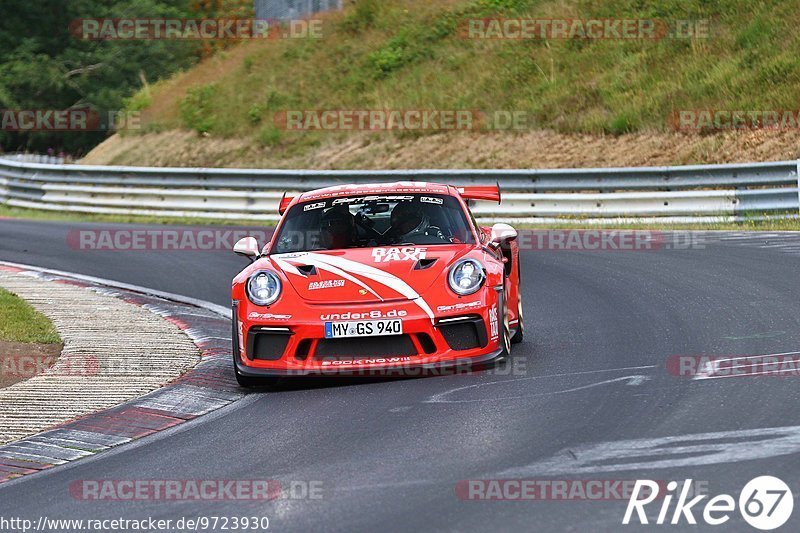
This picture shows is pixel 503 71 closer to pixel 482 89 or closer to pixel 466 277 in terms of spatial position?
pixel 482 89

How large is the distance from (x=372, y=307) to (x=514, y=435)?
1891mm

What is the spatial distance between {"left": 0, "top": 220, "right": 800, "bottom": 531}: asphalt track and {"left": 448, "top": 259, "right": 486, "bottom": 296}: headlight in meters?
0.56

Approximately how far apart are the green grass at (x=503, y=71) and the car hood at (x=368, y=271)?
1573cm

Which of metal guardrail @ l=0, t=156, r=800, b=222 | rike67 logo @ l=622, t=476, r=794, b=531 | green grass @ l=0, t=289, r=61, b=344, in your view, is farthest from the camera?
metal guardrail @ l=0, t=156, r=800, b=222

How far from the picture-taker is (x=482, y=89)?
2783 cm

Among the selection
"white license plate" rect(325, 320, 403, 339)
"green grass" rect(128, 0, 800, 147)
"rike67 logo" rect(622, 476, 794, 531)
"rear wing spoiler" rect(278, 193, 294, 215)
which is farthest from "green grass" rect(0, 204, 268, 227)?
"rike67 logo" rect(622, 476, 794, 531)

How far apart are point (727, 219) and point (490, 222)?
432 centimetres

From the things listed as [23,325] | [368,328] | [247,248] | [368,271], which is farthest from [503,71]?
[368,328]

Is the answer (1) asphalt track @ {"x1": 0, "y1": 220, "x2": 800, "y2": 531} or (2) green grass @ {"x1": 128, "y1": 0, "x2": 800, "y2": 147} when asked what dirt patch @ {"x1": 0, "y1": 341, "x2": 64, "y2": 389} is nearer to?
(1) asphalt track @ {"x1": 0, "y1": 220, "x2": 800, "y2": 531}

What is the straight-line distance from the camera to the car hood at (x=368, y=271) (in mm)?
7996

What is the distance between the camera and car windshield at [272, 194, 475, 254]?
899 cm

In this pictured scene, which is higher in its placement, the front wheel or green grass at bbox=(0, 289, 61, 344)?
green grass at bbox=(0, 289, 61, 344)

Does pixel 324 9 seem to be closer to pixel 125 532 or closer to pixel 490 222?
pixel 490 222

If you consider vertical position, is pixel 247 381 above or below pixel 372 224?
below
